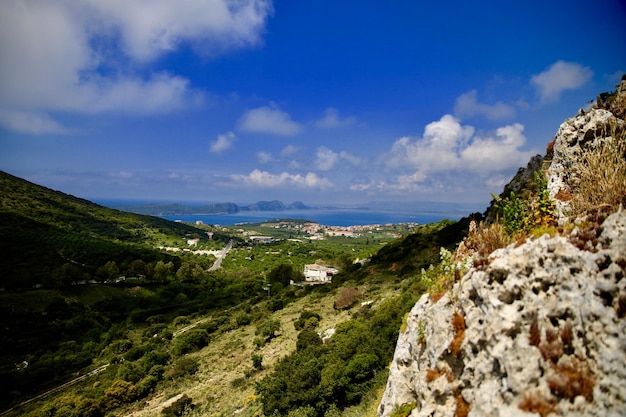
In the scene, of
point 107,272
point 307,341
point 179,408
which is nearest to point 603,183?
point 307,341

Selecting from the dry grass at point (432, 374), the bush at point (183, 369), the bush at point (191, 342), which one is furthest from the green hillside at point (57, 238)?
the dry grass at point (432, 374)

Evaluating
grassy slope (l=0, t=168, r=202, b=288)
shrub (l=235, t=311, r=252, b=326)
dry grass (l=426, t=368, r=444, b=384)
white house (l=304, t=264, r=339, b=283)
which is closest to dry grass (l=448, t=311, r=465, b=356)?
dry grass (l=426, t=368, r=444, b=384)

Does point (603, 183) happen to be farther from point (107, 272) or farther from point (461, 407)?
point (107, 272)

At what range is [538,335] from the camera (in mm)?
4711

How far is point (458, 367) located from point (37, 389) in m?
48.6

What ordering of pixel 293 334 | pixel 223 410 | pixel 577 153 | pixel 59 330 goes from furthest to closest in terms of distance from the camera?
pixel 59 330 → pixel 293 334 → pixel 223 410 → pixel 577 153

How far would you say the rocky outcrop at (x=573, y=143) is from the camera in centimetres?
816

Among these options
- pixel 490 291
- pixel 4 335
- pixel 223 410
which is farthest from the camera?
pixel 4 335

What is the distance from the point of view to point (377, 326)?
20672mm

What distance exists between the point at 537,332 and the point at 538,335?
0.04m

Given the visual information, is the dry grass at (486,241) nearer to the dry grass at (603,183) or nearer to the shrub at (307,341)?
the dry grass at (603,183)

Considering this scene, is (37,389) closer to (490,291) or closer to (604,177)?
(490,291)

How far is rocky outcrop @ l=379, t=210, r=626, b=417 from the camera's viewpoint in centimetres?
409

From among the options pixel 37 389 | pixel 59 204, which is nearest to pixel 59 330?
pixel 37 389
